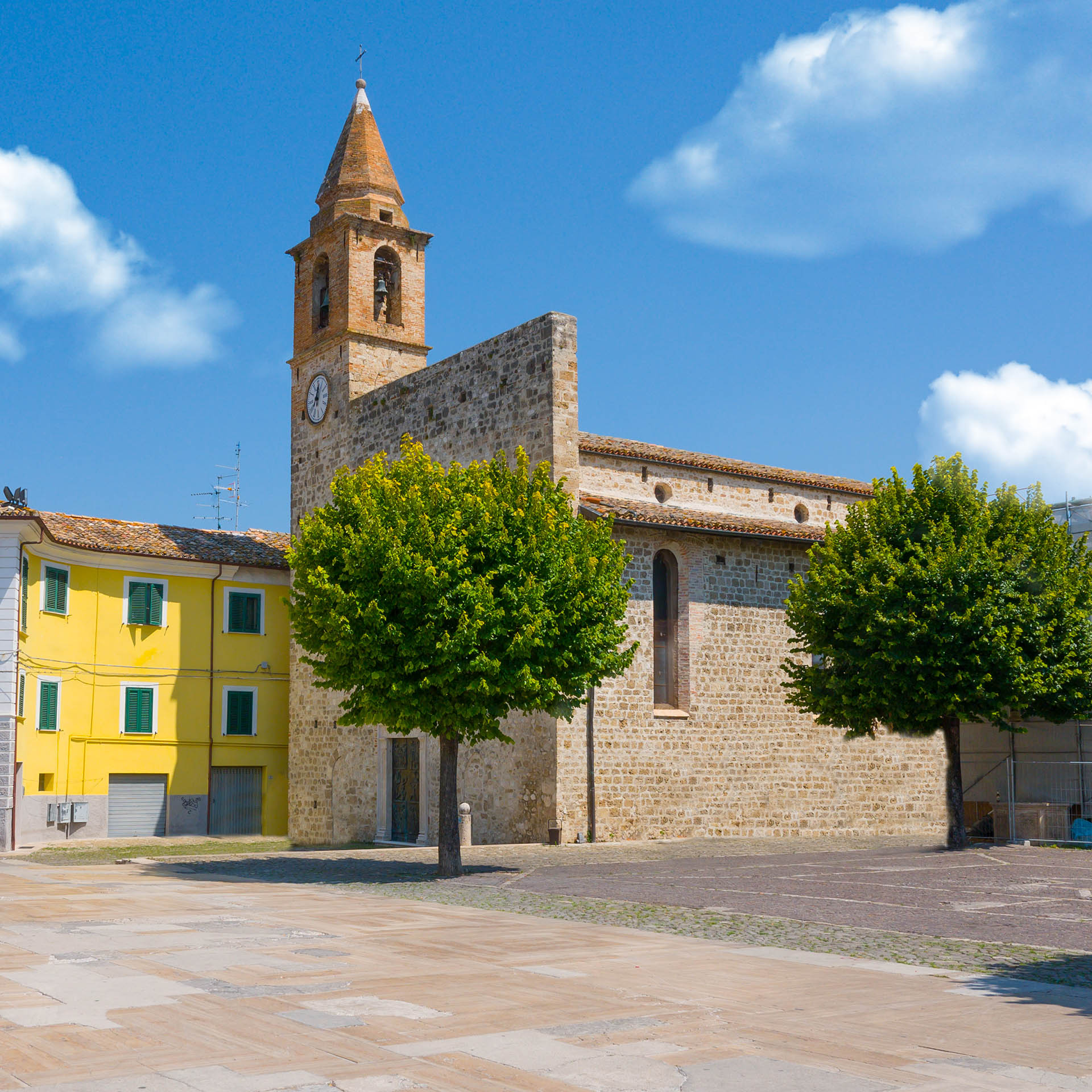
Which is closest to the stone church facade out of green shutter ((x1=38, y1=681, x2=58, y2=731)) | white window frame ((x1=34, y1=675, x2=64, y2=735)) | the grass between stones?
white window frame ((x1=34, y1=675, x2=64, y2=735))

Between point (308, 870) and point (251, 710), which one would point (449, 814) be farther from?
point (251, 710)

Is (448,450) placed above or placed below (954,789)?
above

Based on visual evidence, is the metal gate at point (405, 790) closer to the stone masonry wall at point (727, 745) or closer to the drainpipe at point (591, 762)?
the drainpipe at point (591, 762)

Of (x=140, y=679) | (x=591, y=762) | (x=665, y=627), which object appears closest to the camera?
(x=591, y=762)

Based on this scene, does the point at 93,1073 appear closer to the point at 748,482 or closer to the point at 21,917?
the point at 21,917

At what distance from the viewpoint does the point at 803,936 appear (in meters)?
12.5

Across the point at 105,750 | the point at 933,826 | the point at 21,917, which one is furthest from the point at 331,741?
the point at 21,917

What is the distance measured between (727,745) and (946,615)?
6.23m

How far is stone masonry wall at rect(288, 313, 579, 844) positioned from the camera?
2562 cm

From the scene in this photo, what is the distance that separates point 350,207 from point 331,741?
1354 centimetres

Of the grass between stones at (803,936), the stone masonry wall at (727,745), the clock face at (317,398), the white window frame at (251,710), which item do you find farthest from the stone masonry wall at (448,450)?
the grass between stones at (803,936)

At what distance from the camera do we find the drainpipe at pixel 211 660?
3281 centimetres

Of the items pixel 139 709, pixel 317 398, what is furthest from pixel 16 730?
pixel 317 398

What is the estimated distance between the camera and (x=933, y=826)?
31.2 metres
